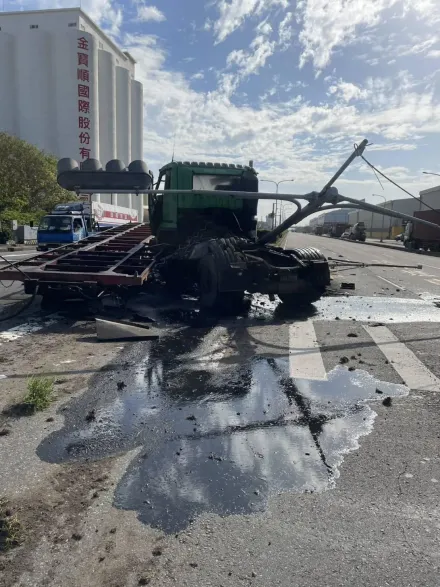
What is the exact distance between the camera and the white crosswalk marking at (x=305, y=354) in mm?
5445

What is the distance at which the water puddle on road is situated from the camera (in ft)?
9.71

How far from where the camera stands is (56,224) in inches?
957

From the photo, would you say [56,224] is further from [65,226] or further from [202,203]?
[202,203]

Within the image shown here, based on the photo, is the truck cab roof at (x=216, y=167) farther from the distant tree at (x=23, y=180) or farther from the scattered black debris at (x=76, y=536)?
the distant tree at (x=23, y=180)

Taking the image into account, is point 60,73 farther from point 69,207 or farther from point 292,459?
point 292,459

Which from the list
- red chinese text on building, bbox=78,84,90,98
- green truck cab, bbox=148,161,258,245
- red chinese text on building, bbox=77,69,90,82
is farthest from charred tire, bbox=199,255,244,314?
red chinese text on building, bbox=77,69,90,82

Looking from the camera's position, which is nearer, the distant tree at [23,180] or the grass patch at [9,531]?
the grass patch at [9,531]

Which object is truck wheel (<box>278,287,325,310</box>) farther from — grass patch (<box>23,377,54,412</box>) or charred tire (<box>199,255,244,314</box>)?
grass patch (<box>23,377,54,412</box>)

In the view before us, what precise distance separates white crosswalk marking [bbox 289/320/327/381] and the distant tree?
35167 millimetres

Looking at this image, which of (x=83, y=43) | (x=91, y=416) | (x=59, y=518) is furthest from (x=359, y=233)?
(x=59, y=518)

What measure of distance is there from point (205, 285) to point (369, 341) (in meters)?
3.29

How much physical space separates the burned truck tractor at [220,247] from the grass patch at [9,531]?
587 centimetres

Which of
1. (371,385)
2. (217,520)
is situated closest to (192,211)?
(371,385)

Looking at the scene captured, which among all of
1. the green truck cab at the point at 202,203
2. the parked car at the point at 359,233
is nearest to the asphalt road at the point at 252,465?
the green truck cab at the point at 202,203
